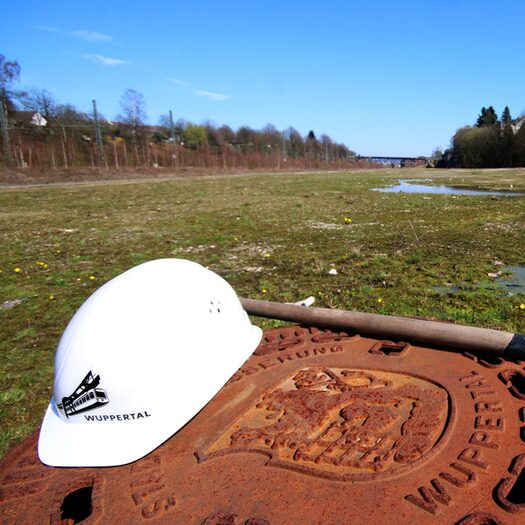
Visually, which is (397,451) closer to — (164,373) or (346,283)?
(164,373)

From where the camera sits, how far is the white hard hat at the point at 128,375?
1.73m

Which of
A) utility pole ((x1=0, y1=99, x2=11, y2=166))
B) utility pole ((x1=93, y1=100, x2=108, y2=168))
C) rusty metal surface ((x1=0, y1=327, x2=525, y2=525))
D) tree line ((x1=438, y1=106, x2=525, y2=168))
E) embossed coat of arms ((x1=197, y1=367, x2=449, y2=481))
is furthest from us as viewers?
tree line ((x1=438, y1=106, x2=525, y2=168))

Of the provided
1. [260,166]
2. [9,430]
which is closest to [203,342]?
[9,430]

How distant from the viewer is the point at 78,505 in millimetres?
1906

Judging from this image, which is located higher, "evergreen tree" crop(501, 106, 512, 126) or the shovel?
"evergreen tree" crop(501, 106, 512, 126)

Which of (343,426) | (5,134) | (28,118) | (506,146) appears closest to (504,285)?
(343,426)

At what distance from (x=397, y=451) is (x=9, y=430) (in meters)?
2.62

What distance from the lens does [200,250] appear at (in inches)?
327

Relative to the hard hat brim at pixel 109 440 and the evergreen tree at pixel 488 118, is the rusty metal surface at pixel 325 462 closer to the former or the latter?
the hard hat brim at pixel 109 440

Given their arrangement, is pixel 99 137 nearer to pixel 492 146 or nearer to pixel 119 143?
pixel 119 143

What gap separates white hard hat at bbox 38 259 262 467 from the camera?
1.73 meters

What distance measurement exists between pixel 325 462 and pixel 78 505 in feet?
3.47

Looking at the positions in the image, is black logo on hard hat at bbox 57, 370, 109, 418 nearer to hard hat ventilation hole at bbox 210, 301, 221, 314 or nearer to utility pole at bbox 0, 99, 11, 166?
hard hat ventilation hole at bbox 210, 301, 221, 314

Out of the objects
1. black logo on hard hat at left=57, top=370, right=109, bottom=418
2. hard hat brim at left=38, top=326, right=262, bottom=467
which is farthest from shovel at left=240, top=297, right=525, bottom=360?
black logo on hard hat at left=57, top=370, right=109, bottom=418
